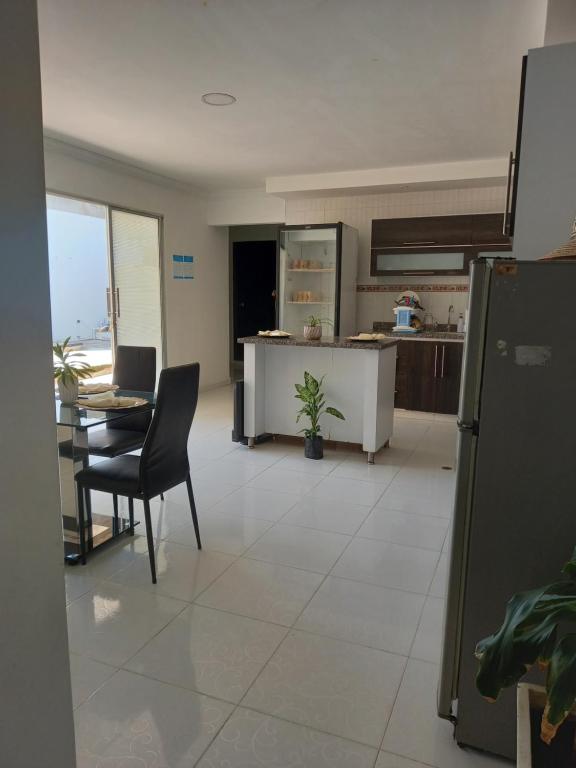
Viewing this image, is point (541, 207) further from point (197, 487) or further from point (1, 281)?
point (197, 487)

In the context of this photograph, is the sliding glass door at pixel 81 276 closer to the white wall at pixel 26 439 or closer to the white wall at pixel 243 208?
the white wall at pixel 243 208

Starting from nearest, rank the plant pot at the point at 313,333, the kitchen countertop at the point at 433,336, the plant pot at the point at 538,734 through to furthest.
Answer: the plant pot at the point at 538,734 < the plant pot at the point at 313,333 < the kitchen countertop at the point at 433,336

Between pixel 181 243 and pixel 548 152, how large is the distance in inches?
210

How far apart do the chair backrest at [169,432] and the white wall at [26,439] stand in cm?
126

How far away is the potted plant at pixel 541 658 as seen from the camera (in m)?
0.94

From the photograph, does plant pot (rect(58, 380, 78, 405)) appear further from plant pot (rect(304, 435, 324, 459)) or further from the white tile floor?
plant pot (rect(304, 435, 324, 459))

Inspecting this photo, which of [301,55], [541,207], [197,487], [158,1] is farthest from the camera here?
[197,487]

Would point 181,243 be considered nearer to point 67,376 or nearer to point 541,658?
point 67,376

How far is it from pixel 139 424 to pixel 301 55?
7.98 ft

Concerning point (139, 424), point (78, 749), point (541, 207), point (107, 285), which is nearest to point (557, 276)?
point (541, 207)

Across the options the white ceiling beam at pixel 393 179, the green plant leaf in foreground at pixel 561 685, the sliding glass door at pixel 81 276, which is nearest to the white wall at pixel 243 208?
the white ceiling beam at pixel 393 179

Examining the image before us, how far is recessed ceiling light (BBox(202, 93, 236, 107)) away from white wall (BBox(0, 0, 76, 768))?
2841mm

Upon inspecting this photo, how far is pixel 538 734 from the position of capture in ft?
4.19

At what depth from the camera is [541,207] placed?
221 centimetres
